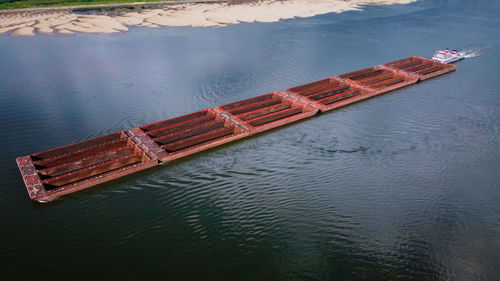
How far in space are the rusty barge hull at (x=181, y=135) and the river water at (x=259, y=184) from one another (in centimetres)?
74

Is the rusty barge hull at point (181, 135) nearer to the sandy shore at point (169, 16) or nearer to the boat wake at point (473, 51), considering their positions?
the boat wake at point (473, 51)

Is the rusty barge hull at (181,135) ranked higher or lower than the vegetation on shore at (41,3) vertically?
lower

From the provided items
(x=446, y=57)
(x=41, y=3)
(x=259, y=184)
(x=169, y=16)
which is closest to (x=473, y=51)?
(x=446, y=57)

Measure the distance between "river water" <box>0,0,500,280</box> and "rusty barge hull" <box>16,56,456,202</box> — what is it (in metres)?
0.74

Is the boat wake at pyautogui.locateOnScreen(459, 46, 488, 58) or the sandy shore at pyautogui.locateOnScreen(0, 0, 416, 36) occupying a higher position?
the sandy shore at pyautogui.locateOnScreen(0, 0, 416, 36)

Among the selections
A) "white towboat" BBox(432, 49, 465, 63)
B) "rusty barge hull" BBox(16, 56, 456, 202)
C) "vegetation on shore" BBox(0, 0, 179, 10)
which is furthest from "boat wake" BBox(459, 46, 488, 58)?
"vegetation on shore" BBox(0, 0, 179, 10)

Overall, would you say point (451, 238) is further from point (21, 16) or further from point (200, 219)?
point (21, 16)

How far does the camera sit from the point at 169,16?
57.3 m

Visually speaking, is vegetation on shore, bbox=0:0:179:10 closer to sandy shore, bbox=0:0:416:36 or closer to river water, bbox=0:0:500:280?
sandy shore, bbox=0:0:416:36

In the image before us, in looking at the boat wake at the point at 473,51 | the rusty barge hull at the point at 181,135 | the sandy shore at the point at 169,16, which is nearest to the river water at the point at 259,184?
the rusty barge hull at the point at 181,135

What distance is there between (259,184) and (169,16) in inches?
1799

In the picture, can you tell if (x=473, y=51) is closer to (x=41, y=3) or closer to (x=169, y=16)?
(x=169, y=16)

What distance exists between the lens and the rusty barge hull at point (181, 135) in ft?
65.0

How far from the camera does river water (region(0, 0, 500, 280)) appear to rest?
1526 centimetres
